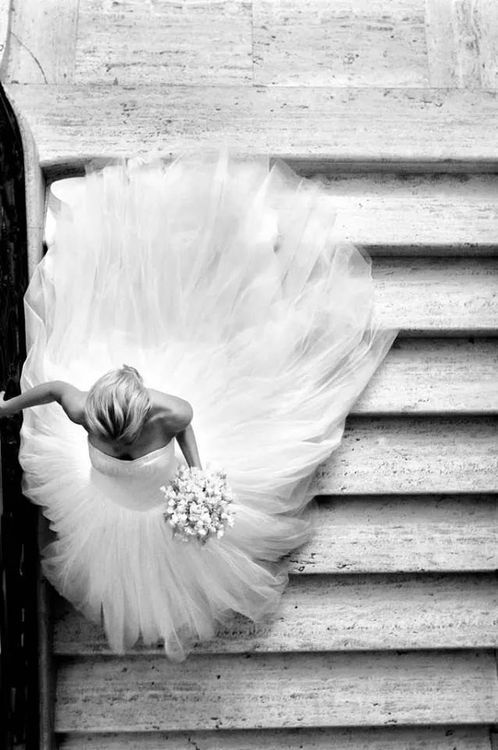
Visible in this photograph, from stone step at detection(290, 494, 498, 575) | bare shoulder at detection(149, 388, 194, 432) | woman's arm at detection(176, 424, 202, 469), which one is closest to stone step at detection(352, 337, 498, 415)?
stone step at detection(290, 494, 498, 575)

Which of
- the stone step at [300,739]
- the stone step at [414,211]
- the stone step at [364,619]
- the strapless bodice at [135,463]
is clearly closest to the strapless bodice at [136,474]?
the strapless bodice at [135,463]

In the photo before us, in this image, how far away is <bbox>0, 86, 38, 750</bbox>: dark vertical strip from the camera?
3.33 m

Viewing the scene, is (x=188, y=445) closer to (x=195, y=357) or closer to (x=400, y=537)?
(x=195, y=357)

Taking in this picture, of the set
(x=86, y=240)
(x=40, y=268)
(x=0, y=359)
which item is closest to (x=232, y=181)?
(x=86, y=240)

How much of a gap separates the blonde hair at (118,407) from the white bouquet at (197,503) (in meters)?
0.25

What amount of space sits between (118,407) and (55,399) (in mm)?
426

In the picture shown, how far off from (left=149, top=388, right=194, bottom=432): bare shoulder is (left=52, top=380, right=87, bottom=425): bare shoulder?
0.85 ft

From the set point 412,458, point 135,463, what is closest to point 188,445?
point 135,463

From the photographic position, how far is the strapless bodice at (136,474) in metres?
2.88

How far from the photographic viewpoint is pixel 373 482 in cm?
366

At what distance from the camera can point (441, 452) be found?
146 inches

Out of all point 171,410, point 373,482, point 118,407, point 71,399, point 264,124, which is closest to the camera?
point 118,407

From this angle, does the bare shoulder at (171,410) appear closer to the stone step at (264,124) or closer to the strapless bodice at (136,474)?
the strapless bodice at (136,474)

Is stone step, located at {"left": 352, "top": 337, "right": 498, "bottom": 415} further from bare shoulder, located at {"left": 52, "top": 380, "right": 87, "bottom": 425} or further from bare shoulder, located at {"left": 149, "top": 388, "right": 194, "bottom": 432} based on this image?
bare shoulder, located at {"left": 52, "top": 380, "right": 87, "bottom": 425}
